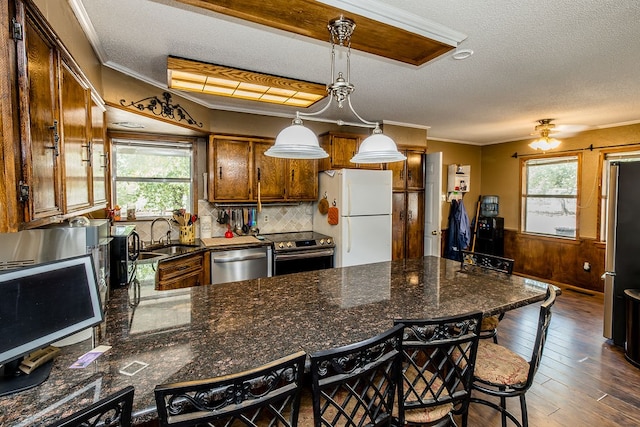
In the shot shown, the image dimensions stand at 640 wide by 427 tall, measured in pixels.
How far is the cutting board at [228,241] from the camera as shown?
355 centimetres

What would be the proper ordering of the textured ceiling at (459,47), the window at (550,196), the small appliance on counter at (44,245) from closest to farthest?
the small appliance on counter at (44,245) < the textured ceiling at (459,47) < the window at (550,196)

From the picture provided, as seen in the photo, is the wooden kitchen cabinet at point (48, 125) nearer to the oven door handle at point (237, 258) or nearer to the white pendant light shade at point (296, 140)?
the white pendant light shade at point (296, 140)

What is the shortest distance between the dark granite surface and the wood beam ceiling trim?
157 cm

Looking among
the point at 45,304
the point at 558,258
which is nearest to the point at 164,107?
the point at 45,304

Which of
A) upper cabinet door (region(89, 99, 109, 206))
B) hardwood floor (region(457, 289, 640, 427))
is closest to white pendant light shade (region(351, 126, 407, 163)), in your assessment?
upper cabinet door (region(89, 99, 109, 206))

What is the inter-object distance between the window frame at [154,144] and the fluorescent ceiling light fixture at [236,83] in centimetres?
120

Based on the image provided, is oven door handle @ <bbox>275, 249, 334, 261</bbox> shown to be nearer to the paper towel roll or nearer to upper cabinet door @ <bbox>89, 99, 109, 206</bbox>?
A: the paper towel roll

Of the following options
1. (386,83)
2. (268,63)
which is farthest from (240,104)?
Result: (386,83)

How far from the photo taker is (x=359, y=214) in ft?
12.8

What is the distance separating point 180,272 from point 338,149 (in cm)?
241

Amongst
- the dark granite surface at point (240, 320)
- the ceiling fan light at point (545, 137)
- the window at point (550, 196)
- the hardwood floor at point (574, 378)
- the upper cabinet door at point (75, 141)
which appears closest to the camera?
the dark granite surface at point (240, 320)

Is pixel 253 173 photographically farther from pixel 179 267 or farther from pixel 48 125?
pixel 48 125

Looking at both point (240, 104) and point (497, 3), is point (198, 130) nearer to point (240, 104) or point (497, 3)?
point (240, 104)

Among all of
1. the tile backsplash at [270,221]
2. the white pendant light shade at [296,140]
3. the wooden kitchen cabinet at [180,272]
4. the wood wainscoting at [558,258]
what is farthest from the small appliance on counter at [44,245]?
the wood wainscoting at [558,258]
